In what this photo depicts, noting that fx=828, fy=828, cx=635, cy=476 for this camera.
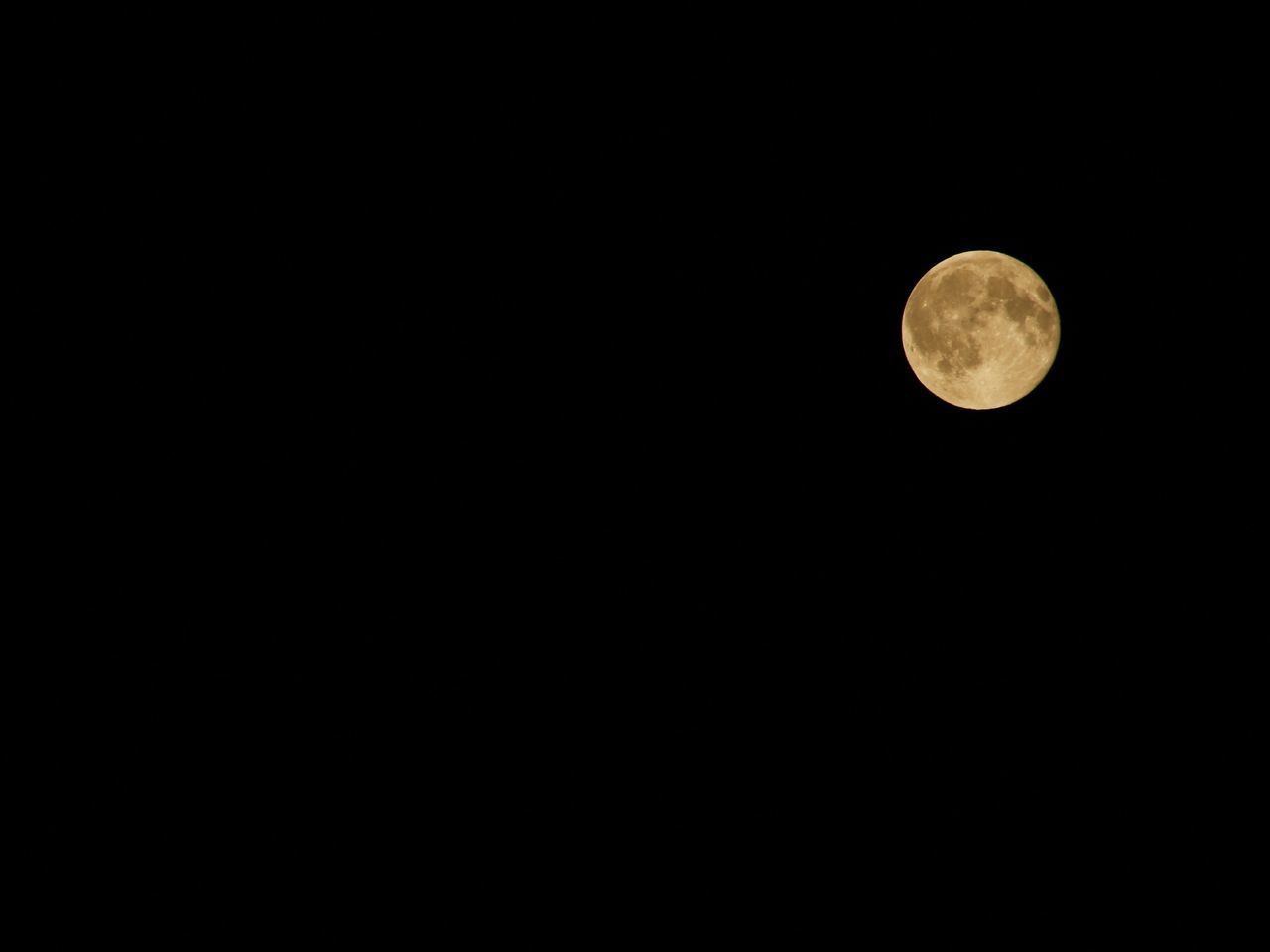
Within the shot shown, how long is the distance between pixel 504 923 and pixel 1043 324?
16.3ft

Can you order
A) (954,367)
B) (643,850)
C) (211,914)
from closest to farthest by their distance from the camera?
(954,367) → (211,914) → (643,850)

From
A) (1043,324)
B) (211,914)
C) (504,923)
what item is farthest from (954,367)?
(211,914)

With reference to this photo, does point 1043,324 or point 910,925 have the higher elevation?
point 1043,324

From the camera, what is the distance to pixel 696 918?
222 inches

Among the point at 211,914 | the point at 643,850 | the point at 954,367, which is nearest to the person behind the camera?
the point at 954,367

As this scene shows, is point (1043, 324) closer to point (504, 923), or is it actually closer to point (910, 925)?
point (910, 925)

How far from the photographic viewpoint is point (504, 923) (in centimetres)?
560

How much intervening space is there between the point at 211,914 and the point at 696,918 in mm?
3200

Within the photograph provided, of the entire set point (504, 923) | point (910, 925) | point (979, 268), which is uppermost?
point (979, 268)

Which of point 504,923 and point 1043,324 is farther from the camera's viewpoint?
point 504,923

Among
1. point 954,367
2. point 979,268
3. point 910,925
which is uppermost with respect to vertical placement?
point 979,268

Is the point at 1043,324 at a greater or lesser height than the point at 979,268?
lesser

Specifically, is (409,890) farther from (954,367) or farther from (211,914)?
(954,367)

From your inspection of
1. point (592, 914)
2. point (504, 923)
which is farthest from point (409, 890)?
point (592, 914)
